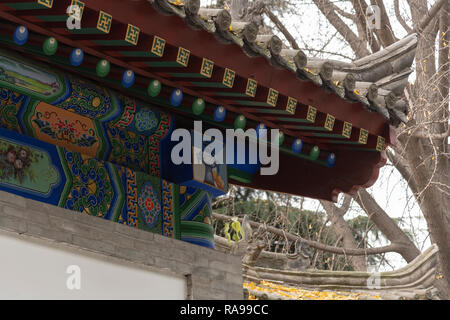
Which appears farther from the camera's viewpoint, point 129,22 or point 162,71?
point 162,71

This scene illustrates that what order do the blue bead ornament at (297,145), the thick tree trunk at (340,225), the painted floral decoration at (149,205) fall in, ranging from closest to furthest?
the painted floral decoration at (149,205), the blue bead ornament at (297,145), the thick tree trunk at (340,225)

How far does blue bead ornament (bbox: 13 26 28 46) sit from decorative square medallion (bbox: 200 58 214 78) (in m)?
0.98

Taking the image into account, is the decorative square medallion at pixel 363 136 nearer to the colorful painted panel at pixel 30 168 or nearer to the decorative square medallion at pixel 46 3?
the colorful painted panel at pixel 30 168

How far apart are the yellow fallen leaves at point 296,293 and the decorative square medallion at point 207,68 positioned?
323 centimetres

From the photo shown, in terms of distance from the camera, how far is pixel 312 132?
5727 mm

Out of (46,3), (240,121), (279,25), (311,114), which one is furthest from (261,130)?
(279,25)

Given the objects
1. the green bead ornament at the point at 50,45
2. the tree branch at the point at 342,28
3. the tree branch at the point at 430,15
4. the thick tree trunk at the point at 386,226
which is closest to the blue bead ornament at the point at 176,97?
the green bead ornament at the point at 50,45

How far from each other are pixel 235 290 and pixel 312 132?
1.17m

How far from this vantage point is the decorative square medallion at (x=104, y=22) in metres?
4.17

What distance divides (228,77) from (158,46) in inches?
21.1

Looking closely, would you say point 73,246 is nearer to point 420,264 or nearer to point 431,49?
point 420,264

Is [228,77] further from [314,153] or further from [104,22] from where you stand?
[314,153]

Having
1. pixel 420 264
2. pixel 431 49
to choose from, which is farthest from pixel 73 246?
pixel 431 49
